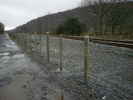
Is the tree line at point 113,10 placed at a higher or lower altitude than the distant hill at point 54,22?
lower

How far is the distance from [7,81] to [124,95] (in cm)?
399

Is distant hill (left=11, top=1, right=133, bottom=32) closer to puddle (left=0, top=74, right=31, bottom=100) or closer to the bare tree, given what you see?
the bare tree

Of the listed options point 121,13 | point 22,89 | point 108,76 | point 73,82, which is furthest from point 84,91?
point 121,13

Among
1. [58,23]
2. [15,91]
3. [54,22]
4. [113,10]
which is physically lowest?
[15,91]

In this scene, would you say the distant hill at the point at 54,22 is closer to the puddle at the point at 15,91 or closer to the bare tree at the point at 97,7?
the bare tree at the point at 97,7

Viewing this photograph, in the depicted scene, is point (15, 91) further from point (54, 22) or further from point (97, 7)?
point (54, 22)

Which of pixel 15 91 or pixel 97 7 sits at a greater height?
pixel 97 7

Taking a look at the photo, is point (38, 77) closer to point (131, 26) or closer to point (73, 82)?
point (73, 82)

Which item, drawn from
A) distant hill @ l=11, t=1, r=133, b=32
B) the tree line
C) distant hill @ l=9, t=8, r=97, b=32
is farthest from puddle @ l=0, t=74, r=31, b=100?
distant hill @ l=9, t=8, r=97, b=32

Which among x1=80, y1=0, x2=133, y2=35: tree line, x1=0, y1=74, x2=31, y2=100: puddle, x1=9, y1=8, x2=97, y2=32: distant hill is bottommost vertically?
x1=0, y1=74, x2=31, y2=100: puddle

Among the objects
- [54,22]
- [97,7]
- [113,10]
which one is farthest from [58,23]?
[113,10]

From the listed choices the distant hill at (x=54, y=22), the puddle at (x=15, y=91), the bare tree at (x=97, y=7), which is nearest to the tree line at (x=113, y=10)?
the bare tree at (x=97, y=7)

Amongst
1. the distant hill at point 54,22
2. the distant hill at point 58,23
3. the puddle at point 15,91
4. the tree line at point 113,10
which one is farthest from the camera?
the distant hill at point 54,22

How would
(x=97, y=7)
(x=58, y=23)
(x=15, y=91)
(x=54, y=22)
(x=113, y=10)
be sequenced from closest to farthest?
(x=15, y=91), (x=113, y=10), (x=97, y=7), (x=58, y=23), (x=54, y=22)
